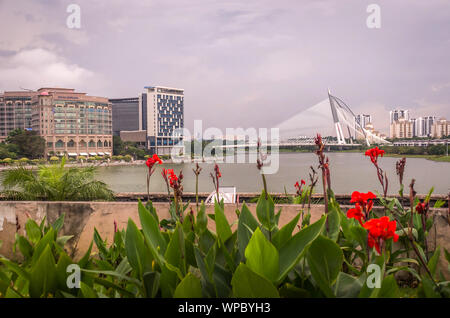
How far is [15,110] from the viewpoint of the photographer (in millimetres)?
36094

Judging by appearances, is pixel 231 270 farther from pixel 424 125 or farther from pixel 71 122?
pixel 71 122

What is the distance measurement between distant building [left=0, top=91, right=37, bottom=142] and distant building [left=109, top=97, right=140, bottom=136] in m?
10.7

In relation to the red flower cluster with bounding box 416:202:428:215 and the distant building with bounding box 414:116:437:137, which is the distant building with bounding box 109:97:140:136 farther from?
the red flower cluster with bounding box 416:202:428:215

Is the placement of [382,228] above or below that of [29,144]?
below

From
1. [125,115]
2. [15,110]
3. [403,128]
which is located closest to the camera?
[403,128]

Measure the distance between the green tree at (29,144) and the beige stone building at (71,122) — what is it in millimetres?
1003

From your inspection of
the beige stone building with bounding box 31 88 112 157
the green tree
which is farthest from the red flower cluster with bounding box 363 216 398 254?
the green tree

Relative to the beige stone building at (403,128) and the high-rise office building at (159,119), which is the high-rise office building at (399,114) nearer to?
the beige stone building at (403,128)

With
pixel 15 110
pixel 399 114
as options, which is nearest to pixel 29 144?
pixel 15 110

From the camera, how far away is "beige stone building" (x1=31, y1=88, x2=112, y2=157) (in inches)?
1316

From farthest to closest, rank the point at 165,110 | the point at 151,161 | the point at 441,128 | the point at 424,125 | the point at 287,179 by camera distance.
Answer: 1. the point at 165,110
2. the point at 287,179
3. the point at 424,125
4. the point at 441,128
5. the point at 151,161

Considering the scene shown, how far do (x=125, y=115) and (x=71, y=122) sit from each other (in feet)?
32.9
